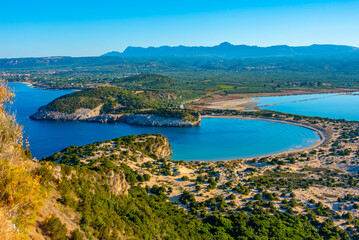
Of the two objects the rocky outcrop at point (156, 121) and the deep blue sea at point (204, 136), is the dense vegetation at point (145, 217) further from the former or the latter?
the rocky outcrop at point (156, 121)

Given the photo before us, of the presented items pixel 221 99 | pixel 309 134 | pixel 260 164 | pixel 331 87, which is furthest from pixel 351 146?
pixel 331 87

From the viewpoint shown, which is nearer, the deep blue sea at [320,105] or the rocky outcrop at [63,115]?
the rocky outcrop at [63,115]

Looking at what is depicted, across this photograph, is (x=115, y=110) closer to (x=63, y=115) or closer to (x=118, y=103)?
(x=118, y=103)

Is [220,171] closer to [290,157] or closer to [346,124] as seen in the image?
[290,157]

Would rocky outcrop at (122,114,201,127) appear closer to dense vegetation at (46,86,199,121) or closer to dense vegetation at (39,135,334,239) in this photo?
dense vegetation at (46,86,199,121)

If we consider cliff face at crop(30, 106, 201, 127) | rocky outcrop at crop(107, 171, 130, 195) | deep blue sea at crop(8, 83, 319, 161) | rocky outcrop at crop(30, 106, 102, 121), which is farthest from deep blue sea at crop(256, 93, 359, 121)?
rocky outcrop at crop(107, 171, 130, 195)

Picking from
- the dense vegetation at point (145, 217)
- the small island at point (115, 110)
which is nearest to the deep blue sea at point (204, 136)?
the small island at point (115, 110)
